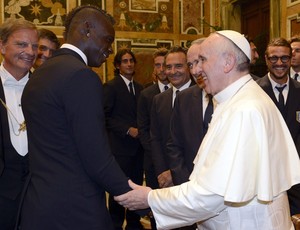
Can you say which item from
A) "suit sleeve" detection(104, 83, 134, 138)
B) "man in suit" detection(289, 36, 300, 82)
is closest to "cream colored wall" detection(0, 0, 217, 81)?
"suit sleeve" detection(104, 83, 134, 138)

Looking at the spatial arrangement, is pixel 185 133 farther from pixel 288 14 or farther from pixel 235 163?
pixel 288 14

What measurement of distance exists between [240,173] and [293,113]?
2.61 metres

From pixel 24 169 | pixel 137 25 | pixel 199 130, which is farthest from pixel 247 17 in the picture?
pixel 24 169

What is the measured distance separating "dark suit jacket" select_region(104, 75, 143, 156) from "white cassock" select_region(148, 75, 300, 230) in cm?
313

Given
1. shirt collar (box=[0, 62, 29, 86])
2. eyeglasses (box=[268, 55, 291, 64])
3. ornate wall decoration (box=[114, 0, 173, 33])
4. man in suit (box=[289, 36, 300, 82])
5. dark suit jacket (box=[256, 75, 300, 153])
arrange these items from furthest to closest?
ornate wall decoration (box=[114, 0, 173, 33]) < man in suit (box=[289, 36, 300, 82]) < eyeglasses (box=[268, 55, 291, 64]) < dark suit jacket (box=[256, 75, 300, 153]) < shirt collar (box=[0, 62, 29, 86])

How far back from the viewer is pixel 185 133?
3850 mm

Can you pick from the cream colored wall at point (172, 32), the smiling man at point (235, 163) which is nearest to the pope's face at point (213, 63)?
the smiling man at point (235, 163)

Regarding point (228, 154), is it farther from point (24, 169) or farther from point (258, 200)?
point (24, 169)

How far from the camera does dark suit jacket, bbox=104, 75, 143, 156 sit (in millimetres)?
5703

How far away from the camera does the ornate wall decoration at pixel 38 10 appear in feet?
30.4

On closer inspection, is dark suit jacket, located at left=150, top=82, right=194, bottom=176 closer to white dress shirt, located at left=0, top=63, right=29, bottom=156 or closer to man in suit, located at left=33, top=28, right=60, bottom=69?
man in suit, located at left=33, top=28, right=60, bottom=69

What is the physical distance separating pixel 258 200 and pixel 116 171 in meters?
0.77

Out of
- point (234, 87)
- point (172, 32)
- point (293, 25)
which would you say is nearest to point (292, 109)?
point (234, 87)

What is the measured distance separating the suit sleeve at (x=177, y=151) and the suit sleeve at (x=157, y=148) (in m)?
0.43
